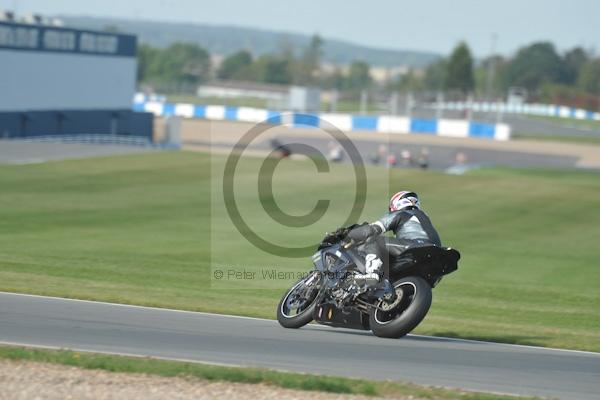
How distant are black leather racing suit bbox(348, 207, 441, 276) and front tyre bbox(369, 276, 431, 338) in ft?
1.25

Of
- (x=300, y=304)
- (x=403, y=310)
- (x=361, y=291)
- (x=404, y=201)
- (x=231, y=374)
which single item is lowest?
(x=300, y=304)

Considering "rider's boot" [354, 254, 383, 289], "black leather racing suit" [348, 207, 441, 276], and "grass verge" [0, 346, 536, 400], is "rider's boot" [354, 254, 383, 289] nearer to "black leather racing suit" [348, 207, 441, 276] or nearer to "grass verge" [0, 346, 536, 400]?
"black leather racing suit" [348, 207, 441, 276]

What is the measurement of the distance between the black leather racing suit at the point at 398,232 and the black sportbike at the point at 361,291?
0.12 meters

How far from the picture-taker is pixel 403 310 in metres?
11.6

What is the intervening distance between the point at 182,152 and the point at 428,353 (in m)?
41.9

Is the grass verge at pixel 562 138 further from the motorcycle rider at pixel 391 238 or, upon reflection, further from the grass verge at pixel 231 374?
the grass verge at pixel 231 374

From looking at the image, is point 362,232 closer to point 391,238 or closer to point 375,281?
point 391,238

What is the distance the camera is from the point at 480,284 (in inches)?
799

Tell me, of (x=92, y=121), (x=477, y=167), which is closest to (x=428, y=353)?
(x=477, y=167)

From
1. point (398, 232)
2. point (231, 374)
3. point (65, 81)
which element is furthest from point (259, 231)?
point (65, 81)

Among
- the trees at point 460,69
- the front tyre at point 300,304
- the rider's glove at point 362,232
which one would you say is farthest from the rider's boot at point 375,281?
the trees at point 460,69

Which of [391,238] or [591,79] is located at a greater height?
[391,238]

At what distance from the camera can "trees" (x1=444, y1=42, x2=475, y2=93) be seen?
539 feet

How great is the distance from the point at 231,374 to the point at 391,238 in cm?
310
